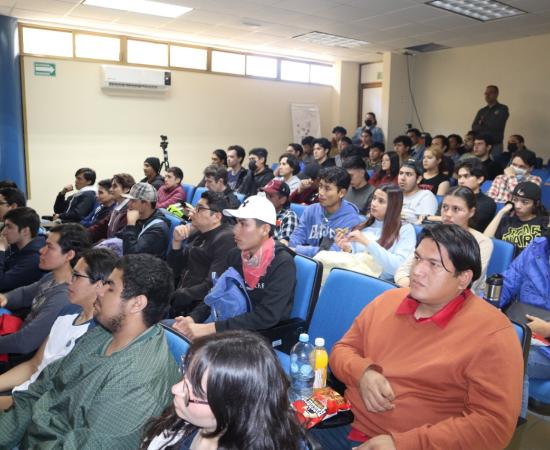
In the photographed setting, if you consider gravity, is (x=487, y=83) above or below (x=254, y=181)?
above

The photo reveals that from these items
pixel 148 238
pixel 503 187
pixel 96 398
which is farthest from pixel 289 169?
pixel 96 398

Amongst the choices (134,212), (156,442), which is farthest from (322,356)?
(134,212)

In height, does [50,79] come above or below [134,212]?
above

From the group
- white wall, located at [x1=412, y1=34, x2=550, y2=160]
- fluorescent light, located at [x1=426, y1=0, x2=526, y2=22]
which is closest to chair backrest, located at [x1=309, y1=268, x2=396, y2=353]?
fluorescent light, located at [x1=426, y1=0, x2=526, y2=22]

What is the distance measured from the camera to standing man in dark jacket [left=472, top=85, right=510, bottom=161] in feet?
22.9

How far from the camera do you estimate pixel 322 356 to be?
173 cm

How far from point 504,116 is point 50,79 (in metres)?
6.97

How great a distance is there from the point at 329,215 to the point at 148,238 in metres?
1.32

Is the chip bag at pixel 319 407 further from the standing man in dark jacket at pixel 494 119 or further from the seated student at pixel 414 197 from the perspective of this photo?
the standing man in dark jacket at pixel 494 119

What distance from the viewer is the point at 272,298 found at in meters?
2.10

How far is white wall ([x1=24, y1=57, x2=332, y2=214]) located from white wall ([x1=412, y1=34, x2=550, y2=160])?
88.1 inches

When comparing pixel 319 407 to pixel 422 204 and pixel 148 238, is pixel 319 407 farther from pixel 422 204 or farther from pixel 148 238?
pixel 422 204

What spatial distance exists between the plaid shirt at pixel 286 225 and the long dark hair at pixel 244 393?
2.56 meters

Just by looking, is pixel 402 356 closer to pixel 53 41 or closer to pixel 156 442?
pixel 156 442
